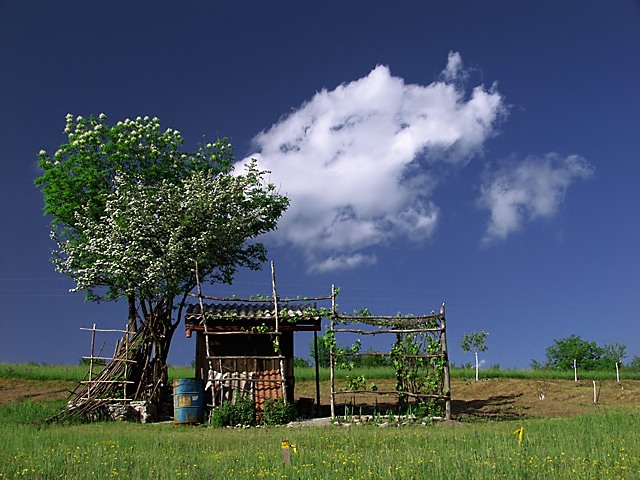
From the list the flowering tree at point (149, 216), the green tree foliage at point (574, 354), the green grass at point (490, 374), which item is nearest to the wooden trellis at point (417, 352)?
the flowering tree at point (149, 216)

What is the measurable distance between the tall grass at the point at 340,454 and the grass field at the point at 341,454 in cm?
2

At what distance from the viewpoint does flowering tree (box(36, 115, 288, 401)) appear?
84.2 ft

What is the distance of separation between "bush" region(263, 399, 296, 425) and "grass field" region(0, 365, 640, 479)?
3.84 m

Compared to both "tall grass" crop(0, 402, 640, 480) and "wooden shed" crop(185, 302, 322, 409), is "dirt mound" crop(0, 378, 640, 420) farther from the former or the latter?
"tall grass" crop(0, 402, 640, 480)

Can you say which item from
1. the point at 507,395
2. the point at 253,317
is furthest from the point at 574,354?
the point at 253,317

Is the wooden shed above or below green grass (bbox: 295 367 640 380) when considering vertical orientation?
above

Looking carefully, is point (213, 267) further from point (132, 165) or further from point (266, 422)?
point (266, 422)

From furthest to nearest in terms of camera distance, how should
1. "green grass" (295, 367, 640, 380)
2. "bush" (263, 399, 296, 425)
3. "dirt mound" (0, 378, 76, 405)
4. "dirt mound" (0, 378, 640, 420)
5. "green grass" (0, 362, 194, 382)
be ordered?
"green grass" (295, 367, 640, 380) → "green grass" (0, 362, 194, 382) → "dirt mound" (0, 378, 76, 405) → "dirt mound" (0, 378, 640, 420) → "bush" (263, 399, 296, 425)

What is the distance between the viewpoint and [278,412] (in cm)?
2120

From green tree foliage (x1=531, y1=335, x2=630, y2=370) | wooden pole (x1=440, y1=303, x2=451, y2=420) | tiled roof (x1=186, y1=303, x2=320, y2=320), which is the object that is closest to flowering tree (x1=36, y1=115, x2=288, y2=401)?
tiled roof (x1=186, y1=303, x2=320, y2=320)

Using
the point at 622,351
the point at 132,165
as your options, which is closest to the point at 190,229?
the point at 132,165

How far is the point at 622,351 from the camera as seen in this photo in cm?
5262

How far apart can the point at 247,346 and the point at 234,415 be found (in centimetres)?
285

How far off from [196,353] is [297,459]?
45.0 feet
